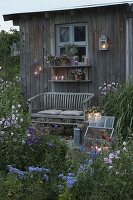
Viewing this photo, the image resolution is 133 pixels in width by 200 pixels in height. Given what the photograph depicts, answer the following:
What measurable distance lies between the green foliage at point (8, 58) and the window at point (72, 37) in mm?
4261

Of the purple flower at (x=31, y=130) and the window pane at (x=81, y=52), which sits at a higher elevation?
the window pane at (x=81, y=52)

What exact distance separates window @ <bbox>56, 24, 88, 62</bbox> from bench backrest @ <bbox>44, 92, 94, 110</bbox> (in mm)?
899

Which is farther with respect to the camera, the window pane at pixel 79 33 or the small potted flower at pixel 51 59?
the small potted flower at pixel 51 59

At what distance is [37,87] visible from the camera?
37.5 ft

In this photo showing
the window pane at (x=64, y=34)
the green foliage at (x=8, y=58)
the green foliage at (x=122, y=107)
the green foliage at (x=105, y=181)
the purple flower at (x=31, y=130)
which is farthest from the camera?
the green foliage at (x=8, y=58)

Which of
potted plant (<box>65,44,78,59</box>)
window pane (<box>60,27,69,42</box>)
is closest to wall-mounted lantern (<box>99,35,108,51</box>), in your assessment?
potted plant (<box>65,44,78,59</box>)

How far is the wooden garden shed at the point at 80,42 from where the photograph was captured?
10250mm

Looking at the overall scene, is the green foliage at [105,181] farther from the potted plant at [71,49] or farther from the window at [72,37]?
the window at [72,37]

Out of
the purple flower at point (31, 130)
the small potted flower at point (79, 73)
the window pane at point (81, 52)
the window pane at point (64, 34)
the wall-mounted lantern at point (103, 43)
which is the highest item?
the window pane at point (64, 34)

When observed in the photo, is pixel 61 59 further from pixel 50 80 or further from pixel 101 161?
pixel 101 161

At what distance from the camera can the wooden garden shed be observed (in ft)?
33.6

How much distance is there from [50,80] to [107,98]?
1881 mm

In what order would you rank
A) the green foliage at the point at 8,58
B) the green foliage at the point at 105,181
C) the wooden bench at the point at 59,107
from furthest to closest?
the green foliage at the point at 8,58
the wooden bench at the point at 59,107
the green foliage at the point at 105,181

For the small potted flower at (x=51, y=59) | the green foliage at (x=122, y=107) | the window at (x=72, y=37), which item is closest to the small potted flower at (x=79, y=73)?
the window at (x=72, y=37)
